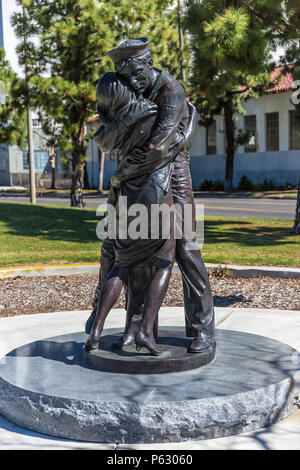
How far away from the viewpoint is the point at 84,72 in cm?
1831

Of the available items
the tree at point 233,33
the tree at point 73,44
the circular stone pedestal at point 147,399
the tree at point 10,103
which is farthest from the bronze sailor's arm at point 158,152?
the tree at point 73,44

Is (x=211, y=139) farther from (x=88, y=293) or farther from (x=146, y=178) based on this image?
(x=146, y=178)

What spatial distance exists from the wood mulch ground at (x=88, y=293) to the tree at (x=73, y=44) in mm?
10138

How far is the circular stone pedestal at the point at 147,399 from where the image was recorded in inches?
143

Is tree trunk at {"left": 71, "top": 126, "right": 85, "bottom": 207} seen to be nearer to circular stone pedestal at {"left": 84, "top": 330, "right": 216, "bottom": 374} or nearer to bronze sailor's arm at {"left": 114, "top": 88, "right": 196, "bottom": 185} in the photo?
bronze sailor's arm at {"left": 114, "top": 88, "right": 196, "bottom": 185}

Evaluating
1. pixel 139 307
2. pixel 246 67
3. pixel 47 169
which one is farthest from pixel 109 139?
pixel 47 169

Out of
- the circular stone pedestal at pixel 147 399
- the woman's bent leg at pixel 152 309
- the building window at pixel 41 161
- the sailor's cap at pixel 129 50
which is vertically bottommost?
the circular stone pedestal at pixel 147 399

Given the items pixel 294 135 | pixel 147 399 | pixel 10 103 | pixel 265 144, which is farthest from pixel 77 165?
pixel 265 144

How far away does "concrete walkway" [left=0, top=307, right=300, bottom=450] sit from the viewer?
361 centimetres

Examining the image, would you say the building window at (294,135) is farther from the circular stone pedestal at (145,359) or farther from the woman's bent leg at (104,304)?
the woman's bent leg at (104,304)

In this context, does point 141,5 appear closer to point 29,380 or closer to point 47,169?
point 29,380

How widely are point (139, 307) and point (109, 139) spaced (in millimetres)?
1224

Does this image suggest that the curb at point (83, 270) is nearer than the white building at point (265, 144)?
Yes
